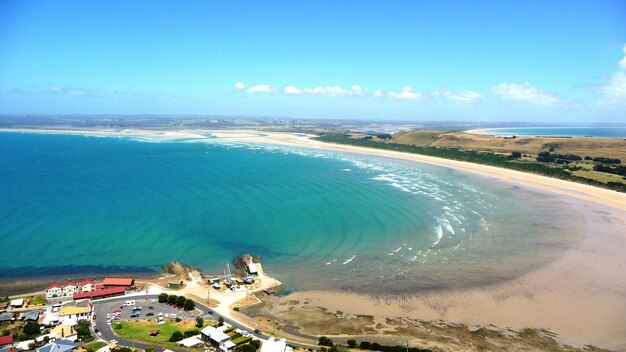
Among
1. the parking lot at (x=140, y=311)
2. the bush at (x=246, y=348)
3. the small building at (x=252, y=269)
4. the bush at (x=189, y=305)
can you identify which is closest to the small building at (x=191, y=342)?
the bush at (x=246, y=348)

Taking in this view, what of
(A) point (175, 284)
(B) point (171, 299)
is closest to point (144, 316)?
(B) point (171, 299)

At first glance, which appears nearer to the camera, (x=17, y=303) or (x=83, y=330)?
(x=83, y=330)

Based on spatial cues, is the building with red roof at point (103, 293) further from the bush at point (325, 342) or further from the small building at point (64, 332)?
the bush at point (325, 342)

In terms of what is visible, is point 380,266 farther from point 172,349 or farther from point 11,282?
point 11,282

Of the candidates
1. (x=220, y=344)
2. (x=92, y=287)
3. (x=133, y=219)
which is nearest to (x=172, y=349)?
(x=220, y=344)

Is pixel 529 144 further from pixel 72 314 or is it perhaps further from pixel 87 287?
pixel 72 314

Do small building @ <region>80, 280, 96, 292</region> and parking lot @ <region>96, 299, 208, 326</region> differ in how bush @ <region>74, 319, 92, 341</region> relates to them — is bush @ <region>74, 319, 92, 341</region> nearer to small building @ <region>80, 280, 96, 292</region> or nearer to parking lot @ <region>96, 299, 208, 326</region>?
parking lot @ <region>96, 299, 208, 326</region>

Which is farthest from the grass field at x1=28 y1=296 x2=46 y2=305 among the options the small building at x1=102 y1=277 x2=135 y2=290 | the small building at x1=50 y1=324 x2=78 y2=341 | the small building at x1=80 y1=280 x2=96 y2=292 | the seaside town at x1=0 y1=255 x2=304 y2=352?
the small building at x1=50 y1=324 x2=78 y2=341
